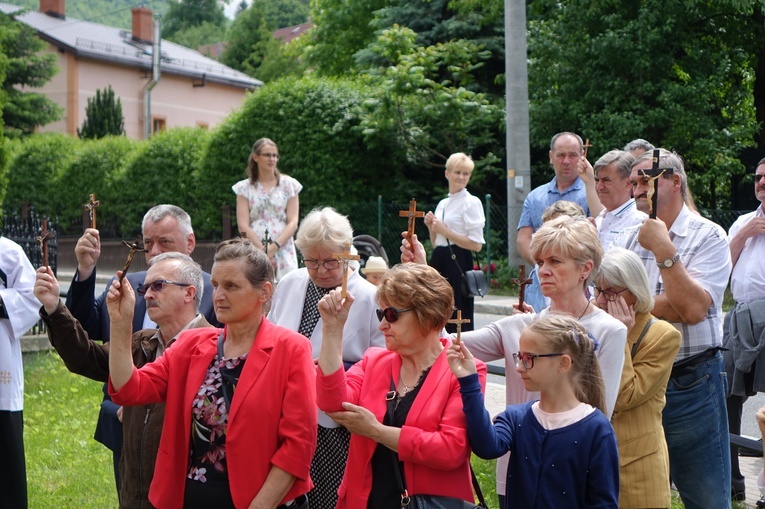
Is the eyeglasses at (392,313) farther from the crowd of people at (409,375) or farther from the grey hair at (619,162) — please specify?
the grey hair at (619,162)

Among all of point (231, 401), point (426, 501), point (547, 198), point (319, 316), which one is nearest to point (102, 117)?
point (547, 198)

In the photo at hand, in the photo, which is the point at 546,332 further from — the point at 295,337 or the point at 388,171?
the point at 388,171

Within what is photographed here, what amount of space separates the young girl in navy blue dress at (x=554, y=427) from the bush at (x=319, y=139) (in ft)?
61.0

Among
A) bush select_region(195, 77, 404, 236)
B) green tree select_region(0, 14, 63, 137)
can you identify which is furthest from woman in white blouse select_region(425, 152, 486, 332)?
green tree select_region(0, 14, 63, 137)

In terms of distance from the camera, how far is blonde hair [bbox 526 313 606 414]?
3.80 m

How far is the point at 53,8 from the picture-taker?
61.9m

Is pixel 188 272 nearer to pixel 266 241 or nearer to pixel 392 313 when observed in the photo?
pixel 392 313

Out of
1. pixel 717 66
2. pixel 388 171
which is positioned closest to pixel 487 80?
pixel 388 171

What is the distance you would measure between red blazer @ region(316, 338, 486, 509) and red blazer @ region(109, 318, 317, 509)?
156mm

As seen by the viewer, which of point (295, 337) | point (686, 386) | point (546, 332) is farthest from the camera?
point (686, 386)

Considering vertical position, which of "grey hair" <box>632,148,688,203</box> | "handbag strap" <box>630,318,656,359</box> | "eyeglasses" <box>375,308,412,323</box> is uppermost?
"grey hair" <box>632,148,688,203</box>

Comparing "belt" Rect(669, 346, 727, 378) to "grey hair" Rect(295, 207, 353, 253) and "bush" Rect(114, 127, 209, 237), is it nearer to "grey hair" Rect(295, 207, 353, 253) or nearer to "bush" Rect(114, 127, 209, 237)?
"grey hair" Rect(295, 207, 353, 253)

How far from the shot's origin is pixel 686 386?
16.1 feet

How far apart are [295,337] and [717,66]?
17168 millimetres
